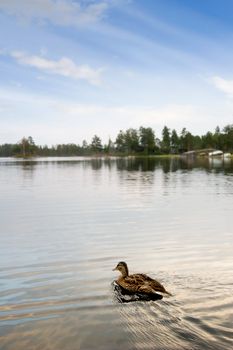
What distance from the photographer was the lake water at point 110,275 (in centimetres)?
999

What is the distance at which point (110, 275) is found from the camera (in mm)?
15289

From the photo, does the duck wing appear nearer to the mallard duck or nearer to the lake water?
the mallard duck

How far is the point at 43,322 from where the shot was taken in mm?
10922

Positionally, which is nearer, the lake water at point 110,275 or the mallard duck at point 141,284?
the lake water at point 110,275

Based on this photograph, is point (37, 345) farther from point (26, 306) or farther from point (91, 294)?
point (91, 294)

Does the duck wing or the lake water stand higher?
the duck wing

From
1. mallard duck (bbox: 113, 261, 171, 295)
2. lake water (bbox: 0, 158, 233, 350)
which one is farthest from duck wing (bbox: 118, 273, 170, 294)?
lake water (bbox: 0, 158, 233, 350)

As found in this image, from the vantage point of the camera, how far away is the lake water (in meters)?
9.99

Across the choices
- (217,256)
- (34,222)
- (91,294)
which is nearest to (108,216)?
(34,222)

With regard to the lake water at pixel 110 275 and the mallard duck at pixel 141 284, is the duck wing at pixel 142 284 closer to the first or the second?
the mallard duck at pixel 141 284

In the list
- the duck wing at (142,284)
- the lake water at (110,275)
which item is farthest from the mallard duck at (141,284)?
the lake water at (110,275)

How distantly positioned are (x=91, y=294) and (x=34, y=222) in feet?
49.4

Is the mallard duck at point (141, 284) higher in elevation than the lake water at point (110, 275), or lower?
higher

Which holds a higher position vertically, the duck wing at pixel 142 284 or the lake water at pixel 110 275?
the duck wing at pixel 142 284
